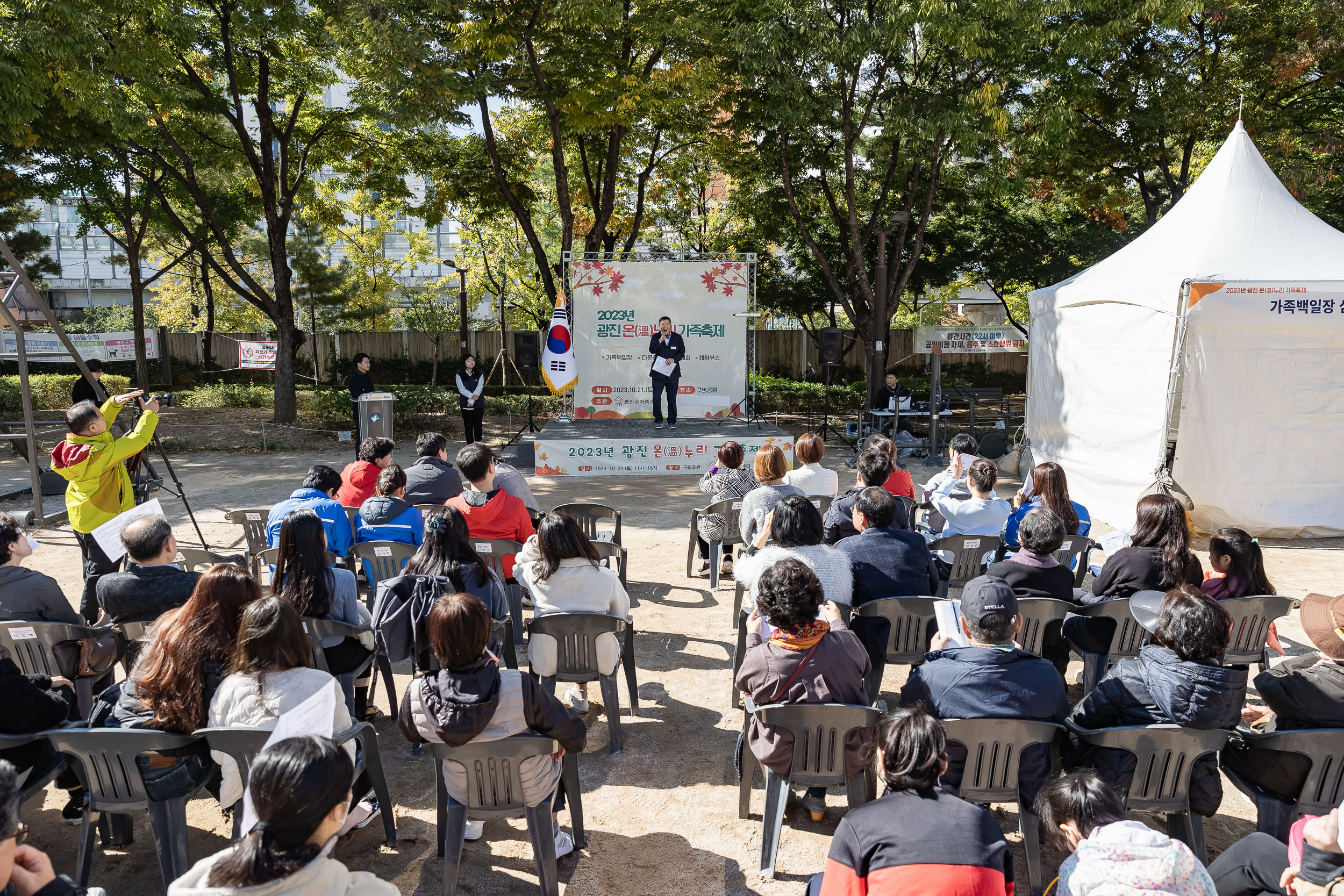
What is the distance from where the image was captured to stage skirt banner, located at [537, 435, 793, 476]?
10445 mm

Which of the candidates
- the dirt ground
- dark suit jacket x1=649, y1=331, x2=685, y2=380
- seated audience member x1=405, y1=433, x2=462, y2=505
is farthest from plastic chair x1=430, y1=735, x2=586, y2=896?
dark suit jacket x1=649, y1=331, x2=685, y2=380

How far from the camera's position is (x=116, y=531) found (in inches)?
156

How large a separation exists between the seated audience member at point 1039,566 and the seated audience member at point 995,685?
3.32 feet

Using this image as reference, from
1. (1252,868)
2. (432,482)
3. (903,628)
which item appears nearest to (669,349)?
(432,482)

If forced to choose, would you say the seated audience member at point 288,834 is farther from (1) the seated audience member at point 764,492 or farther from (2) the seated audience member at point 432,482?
(2) the seated audience member at point 432,482

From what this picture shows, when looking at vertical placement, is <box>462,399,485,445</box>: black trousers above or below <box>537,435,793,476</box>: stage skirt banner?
above

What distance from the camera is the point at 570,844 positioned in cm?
304

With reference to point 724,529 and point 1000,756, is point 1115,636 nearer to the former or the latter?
point 1000,756

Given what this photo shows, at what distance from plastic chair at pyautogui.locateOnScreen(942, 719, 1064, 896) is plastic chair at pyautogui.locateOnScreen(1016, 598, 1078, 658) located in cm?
100

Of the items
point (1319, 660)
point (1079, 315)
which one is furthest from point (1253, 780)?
point (1079, 315)

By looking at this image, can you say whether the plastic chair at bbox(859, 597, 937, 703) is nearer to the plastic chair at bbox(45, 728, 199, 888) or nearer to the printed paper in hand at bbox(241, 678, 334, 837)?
the printed paper in hand at bbox(241, 678, 334, 837)

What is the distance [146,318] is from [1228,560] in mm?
33729

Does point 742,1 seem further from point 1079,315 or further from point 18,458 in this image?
point 18,458

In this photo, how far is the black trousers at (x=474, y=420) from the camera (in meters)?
11.5
